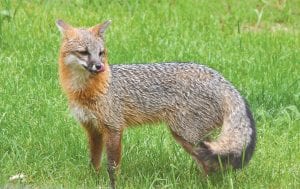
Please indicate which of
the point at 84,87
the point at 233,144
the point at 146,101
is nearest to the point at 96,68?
the point at 84,87

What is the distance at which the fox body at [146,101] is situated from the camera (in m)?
6.02

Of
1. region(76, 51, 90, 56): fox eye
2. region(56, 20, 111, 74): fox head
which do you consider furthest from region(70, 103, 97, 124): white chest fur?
region(76, 51, 90, 56): fox eye

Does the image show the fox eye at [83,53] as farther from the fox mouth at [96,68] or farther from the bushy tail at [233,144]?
the bushy tail at [233,144]

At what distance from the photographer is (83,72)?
6.08 metres

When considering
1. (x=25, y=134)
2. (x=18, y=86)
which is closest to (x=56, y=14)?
(x=18, y=86)

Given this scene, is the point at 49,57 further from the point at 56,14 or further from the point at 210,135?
the point at 210,135

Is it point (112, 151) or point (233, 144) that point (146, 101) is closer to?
point (112, 151)

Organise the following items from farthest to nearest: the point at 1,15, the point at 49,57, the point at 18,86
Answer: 1. the point at 1,15
2. the point at 49,57
3. the point at 18,86

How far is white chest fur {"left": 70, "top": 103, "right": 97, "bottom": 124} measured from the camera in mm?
6098

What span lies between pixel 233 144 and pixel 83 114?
1070 mm

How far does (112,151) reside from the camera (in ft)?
20.0

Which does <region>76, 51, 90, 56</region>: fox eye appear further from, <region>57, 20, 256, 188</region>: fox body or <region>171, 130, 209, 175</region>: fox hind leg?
<region>171, 130, 209, 175</region>: fox hind leg

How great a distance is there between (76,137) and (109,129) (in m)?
0.79

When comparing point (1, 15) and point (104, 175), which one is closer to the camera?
point (104, 175)
